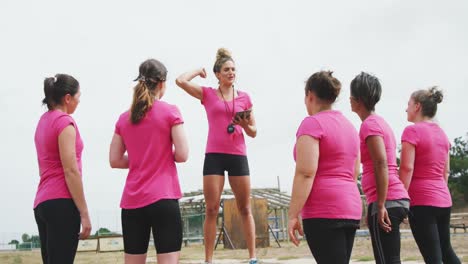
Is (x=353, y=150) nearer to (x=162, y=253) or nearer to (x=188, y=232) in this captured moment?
(x=162, y=253)

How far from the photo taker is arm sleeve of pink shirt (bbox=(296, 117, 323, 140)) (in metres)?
3.49

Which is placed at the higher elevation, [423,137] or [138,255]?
[423,137]

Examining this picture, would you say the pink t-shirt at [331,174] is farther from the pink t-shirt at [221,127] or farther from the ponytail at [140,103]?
the pink t-shirt at [221,127]

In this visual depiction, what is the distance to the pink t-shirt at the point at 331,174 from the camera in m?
3.49

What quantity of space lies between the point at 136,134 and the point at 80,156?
1.96ft

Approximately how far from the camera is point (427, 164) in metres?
4.76

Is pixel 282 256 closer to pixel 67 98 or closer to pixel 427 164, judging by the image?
pixel 427 164

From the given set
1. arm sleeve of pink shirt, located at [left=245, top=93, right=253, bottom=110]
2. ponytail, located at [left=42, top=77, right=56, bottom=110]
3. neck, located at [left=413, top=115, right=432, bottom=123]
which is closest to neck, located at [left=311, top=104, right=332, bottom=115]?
neck, located at [left=413, top=115, right=432, bottom=123]

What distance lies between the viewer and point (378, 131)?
13.8 feet

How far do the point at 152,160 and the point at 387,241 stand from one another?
69.5 inches

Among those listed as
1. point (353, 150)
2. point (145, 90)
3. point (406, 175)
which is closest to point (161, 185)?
point (145, 90)

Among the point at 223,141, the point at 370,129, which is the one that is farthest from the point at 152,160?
the point at 223,141

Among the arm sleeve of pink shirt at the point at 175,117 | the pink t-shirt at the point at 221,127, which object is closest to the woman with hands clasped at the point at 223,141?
the pink t-shirt at the point at 221,127

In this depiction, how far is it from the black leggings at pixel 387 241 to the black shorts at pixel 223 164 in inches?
76.2
